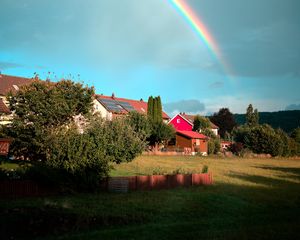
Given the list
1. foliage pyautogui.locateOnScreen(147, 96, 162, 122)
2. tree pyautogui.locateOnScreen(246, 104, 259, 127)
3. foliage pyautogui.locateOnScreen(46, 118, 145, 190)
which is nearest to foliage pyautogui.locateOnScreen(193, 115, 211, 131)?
foliage pyautogui.locateOnScreen(147, 96, 162, 122)

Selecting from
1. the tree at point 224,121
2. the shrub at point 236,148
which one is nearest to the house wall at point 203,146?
the shrub at point 236,148

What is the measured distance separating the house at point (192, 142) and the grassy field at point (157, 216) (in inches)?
1915

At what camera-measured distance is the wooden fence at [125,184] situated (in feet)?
51.5

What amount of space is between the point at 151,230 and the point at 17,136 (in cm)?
1917

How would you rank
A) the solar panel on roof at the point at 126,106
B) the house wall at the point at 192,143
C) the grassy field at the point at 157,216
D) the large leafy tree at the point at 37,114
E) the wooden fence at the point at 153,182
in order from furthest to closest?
the solar panel on roof at the point at 126,106 < the house wall at the point at 192,143 < the large leafy tree at the point at 37,114 < the wooden fence at the point at 153,182 < the grassy field at the point at 157,216

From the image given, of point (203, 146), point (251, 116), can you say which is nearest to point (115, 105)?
point (203, 146)

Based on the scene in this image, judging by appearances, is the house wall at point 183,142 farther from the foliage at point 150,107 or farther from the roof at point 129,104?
the roof at point 129,104

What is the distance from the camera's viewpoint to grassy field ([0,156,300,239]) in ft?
31.3

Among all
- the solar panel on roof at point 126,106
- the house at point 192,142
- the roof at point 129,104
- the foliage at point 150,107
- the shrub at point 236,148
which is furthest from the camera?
the solar panel on roof at point 126,106

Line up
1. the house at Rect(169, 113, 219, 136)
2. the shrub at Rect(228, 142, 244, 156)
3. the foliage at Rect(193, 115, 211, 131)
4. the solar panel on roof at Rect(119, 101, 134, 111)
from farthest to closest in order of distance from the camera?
the house at Rect(169, 113, 219, 136), the foliage at Rect(193, 115, 211, 131), the solar panel on roof at Rect(119, 101, 134, 111), the shrub at Rect(228, 142, 244, 156)

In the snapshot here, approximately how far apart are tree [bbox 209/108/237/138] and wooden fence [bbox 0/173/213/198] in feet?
297

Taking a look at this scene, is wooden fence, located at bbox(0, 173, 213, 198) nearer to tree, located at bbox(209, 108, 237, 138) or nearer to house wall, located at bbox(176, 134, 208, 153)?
house wall, located at bbox(176, 134, 208, 153)

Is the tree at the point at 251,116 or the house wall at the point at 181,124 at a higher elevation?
the tree at the point at 251,116

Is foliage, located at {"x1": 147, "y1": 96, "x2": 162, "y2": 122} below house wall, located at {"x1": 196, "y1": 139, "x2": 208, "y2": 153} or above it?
above
